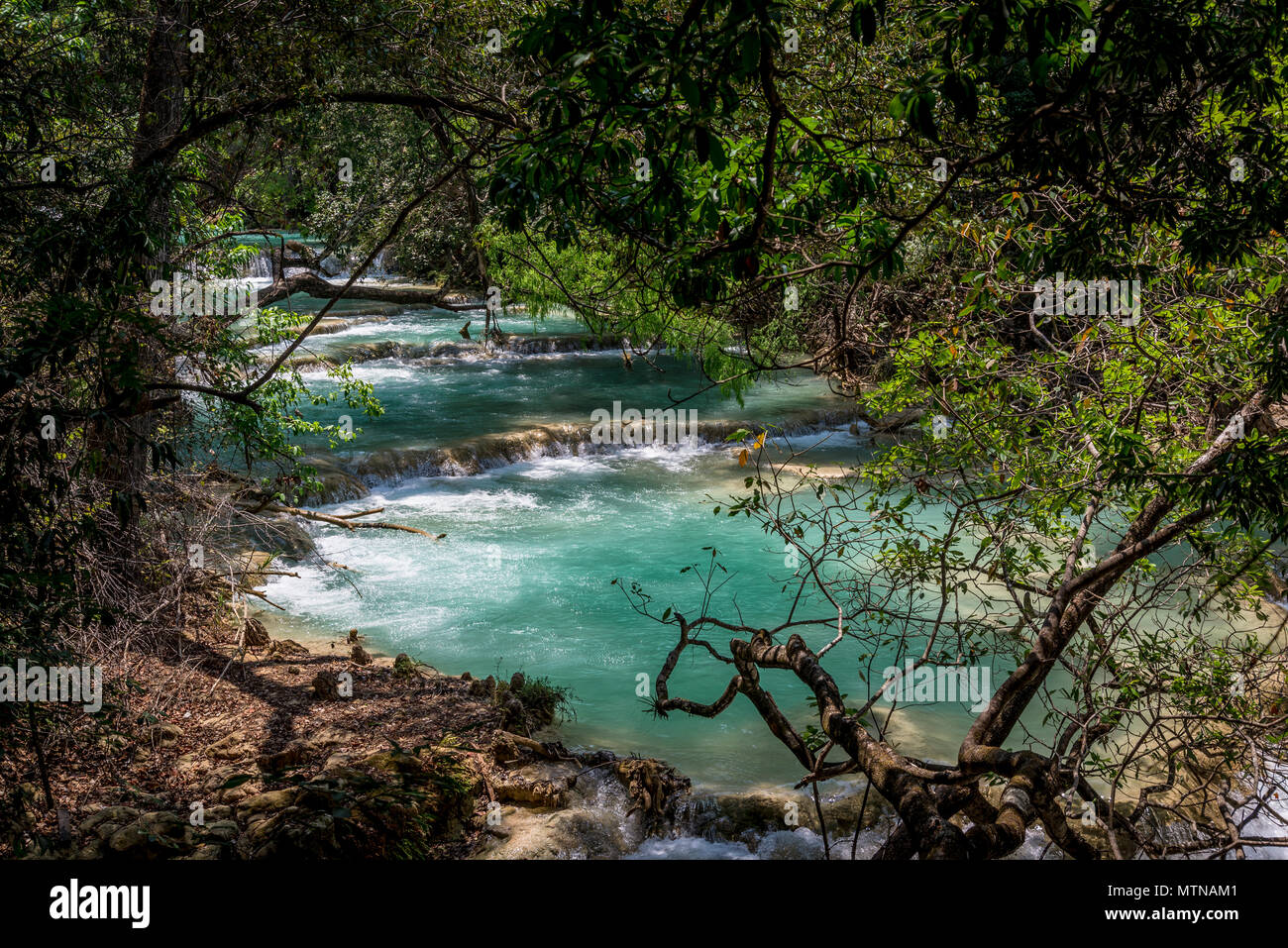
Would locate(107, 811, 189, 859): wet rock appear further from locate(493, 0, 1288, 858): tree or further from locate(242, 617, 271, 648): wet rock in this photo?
locate(242, 617, 271, 648): wet rock

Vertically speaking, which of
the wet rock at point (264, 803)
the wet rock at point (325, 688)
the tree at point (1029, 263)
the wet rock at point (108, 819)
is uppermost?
the tree at point (1029, 263)

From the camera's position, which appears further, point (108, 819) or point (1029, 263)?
point (108, 819)

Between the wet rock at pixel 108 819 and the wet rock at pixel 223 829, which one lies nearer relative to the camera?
the wet rock at pixel 108 819

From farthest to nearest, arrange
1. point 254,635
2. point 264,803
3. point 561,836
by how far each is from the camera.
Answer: point 254,635
point 561,836
point 264,803

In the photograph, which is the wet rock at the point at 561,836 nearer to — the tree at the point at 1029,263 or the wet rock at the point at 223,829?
the wet rock at the point at 223,829

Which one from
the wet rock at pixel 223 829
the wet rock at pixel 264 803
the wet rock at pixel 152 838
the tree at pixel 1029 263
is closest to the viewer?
the tree at pixel 1029 263

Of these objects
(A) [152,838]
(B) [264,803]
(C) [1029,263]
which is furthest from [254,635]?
(C) [1029,263]

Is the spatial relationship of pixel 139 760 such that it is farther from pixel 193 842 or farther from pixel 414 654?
pixel 414 654

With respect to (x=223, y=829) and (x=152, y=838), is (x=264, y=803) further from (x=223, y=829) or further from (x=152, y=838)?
(x=152, y=838)

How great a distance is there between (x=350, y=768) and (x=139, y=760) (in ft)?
3.90

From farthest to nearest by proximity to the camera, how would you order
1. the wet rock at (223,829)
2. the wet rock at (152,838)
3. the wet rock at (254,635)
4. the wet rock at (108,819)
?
1. the wet rock at (254,635)
2. the wet rock at (223,829)
3. the wet rock at (108,819)
4. the wet rock at (152,838)

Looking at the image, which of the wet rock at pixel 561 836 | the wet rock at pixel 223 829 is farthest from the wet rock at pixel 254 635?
the wet rock at pixel 223 829

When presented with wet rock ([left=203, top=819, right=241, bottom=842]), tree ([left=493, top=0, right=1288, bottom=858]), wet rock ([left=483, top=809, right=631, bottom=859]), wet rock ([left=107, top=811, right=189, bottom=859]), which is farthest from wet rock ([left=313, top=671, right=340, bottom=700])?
tree ([left=493, top=0, right=1288, bottom=858])
